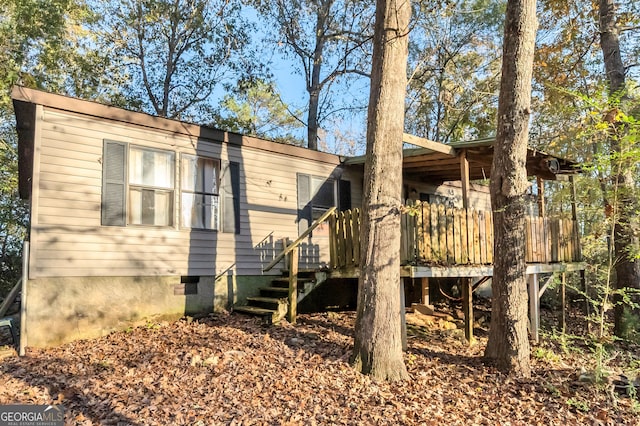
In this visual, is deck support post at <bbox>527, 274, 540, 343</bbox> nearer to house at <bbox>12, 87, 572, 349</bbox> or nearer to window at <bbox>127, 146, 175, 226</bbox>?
house at <bbox>12, 87, 572, 349</bbox>

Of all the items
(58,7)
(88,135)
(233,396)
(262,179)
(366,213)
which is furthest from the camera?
(58,7)

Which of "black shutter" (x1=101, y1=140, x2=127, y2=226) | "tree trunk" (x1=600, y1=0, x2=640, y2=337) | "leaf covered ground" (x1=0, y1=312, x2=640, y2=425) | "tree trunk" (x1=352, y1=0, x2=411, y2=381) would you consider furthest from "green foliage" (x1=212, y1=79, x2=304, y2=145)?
"leaf covered ground" (x1=0, y1=312, x2=640, y2=425)

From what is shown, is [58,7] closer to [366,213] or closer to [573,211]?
[366,213]

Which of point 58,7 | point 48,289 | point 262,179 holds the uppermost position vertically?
point 58,7

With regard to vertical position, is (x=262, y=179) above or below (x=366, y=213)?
above

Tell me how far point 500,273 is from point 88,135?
6.62m

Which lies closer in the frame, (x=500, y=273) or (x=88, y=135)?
(x=500, y=273)

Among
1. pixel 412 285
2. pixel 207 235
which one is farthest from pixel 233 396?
pixel 412 285

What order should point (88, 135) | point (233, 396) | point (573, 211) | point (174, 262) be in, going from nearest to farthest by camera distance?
point (233, 396)
point (88, 135)
point (174, 262)
point (573, 211)

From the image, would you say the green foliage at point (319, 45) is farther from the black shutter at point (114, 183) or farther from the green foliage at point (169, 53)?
A: the black shutter at point (114, 183)

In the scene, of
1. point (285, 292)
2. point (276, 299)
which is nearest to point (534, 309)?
point (285, 292)

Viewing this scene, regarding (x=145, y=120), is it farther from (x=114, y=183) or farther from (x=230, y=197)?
(x=230, y=197)

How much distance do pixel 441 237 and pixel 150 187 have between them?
5076mm

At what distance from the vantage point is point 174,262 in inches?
314
